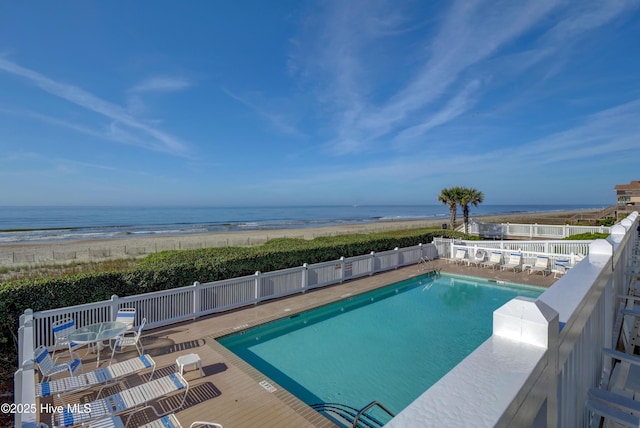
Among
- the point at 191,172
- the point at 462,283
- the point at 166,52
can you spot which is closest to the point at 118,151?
the point at 191,172

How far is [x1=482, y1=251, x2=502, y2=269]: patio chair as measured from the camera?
1310 centimetres

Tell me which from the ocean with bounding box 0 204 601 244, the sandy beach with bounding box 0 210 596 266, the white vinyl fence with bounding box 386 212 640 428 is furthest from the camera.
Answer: the ocean with bounding box 0 204 601 244

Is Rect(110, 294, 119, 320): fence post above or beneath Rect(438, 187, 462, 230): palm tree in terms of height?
beneath

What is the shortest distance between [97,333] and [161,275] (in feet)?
8.20

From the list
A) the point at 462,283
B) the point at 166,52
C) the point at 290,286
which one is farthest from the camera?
the point at 166,52

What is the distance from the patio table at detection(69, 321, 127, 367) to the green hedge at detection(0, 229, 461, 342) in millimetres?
1452

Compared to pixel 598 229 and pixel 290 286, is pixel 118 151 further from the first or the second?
pixel 598 229

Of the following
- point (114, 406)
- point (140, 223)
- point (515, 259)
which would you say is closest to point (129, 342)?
point (114, 406)

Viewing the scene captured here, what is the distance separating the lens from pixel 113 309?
6.79 m

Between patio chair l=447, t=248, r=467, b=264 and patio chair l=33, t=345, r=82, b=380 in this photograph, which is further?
patio chair l=447, t=248, r=467, b=264

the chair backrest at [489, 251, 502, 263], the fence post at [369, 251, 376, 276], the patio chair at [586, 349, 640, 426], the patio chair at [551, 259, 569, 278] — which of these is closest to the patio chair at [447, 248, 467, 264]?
the chair backrest at [489, 251, 502, 263]

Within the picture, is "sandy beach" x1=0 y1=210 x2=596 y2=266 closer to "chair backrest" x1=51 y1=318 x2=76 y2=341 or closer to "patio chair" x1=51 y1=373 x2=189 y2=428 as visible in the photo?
"chair backrest" x1=51 y1=318 x2=76 y2=341

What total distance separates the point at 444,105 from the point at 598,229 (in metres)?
11.9

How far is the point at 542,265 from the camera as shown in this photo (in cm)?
1187
